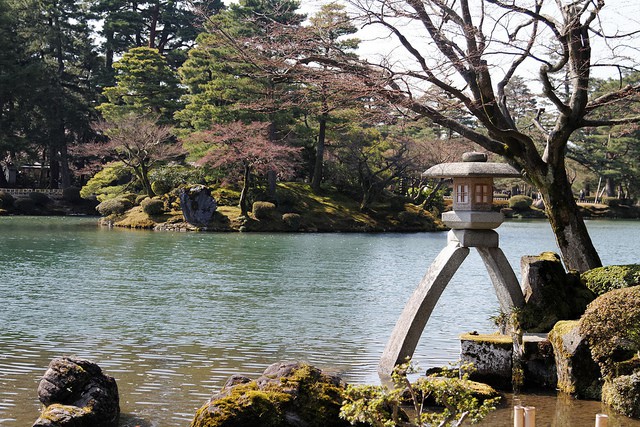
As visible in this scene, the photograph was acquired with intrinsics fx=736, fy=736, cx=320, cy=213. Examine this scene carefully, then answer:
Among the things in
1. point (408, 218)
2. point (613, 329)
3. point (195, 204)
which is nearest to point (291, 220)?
point (195, 204)

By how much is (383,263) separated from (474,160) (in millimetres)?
13409

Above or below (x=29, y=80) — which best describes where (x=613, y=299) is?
below

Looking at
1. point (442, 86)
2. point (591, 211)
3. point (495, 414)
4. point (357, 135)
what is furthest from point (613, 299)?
point (591, 211)

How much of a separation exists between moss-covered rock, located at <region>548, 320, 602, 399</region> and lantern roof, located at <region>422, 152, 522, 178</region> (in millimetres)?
1573

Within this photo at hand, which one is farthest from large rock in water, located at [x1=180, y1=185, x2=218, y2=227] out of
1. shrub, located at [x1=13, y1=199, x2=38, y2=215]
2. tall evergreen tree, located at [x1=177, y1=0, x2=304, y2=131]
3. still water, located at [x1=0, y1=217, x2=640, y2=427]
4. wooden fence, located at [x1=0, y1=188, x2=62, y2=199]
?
wooden fence, located at [x1=0, y1=188, x2=62, y2=199]

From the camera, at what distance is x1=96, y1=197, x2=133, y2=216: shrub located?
35.5 metres

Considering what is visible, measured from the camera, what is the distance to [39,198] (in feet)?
138

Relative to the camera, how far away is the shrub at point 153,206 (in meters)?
33.6

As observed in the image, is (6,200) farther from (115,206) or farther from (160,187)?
(160,187)

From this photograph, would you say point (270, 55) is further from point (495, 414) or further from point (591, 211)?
point (591, 211)

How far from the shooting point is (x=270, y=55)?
10.8 meters

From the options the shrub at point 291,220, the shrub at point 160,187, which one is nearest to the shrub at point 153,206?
the shrub at point 160,187

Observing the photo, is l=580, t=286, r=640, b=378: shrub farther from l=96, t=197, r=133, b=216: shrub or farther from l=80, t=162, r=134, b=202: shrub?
l=80, t=162, r=134, b=202: shrub

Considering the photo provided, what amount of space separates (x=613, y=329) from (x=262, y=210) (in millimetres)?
26884
